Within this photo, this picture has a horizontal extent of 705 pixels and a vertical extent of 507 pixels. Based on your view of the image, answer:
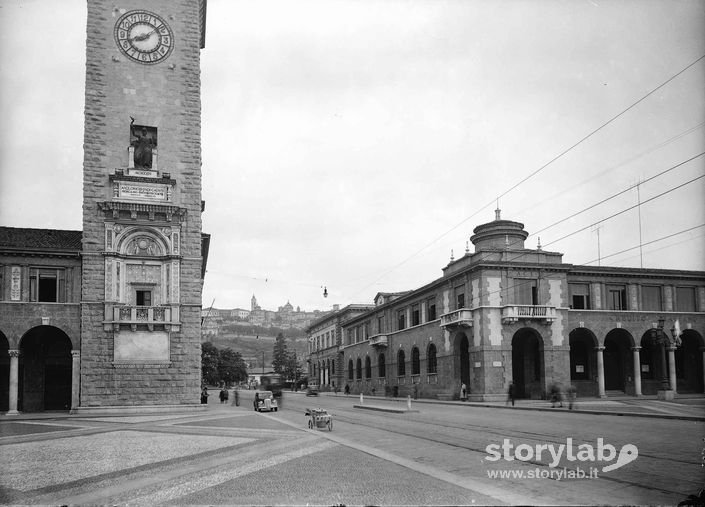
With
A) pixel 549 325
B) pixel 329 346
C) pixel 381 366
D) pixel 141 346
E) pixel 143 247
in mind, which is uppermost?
pixel 143 247

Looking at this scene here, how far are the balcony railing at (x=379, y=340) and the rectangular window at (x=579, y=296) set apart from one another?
2496cm

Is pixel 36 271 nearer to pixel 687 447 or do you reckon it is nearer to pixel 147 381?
pixel 147 381

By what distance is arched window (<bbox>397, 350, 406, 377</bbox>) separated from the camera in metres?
66.1

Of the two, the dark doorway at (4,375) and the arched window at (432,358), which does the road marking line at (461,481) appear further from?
the arched window at (432,358)

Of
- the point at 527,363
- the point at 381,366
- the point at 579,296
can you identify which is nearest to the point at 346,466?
the point at 527,363

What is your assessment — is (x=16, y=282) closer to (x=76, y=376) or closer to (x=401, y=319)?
(x=76, y=376)

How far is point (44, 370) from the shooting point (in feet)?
124

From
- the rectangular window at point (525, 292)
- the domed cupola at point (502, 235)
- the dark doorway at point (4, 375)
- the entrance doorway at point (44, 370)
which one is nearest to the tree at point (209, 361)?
the domed cupola at point (502, 235)

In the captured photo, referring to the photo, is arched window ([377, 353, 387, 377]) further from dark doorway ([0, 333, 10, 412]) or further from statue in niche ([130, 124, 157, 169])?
statue in niche ([130, 124, 157, 169])

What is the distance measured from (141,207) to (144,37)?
9.53m

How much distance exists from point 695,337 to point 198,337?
41.0m

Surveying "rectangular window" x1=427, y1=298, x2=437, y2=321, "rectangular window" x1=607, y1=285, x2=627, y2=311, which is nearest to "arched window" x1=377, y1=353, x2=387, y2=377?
"rectangular window" x1=427, y1=298, x2=437, y2=321

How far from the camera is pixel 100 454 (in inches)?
631

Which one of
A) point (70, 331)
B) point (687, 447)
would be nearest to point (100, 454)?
point (687, 447)
